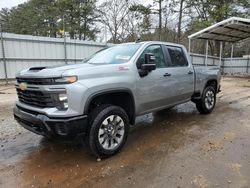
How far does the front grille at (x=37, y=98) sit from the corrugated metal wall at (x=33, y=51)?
980 cm

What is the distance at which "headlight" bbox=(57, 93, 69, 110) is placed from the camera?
10.4ft

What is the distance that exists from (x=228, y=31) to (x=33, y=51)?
1367 centimetres

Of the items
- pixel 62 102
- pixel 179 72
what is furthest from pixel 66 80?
pixel 179 72

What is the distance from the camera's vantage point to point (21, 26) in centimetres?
2847

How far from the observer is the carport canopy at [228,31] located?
14.7 meters

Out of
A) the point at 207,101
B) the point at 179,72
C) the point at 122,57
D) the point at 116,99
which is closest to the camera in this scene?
the point at 116,99

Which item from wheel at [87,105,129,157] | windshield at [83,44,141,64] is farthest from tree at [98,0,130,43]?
wheel at [87,105,129,157]

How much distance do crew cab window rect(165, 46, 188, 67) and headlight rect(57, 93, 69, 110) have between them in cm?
261

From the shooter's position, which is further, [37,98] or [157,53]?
[157,53]

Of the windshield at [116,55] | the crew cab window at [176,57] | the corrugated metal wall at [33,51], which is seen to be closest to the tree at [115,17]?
the corrugated metal wall at [33,51]

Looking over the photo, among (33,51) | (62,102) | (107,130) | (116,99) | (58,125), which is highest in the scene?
(33,51)

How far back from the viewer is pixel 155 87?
4.40 meters

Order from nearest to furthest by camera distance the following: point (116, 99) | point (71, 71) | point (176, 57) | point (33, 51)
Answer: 1. point (71, 71)
2. point (116, 99)
3. point (176, 57)
4. point (33, 51)

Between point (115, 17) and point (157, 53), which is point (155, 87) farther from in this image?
point (115, 17)
